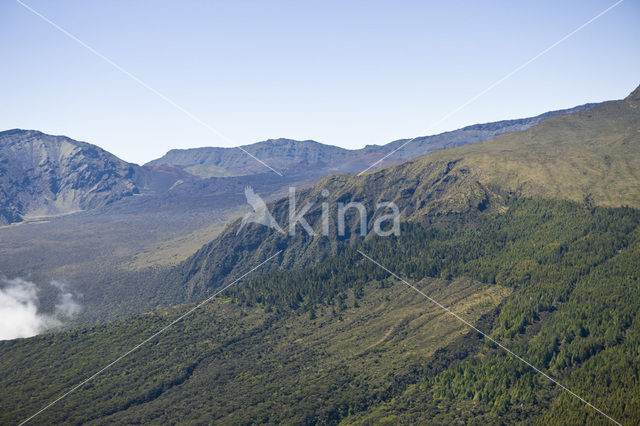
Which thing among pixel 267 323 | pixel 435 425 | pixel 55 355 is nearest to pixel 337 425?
pixel 435 425

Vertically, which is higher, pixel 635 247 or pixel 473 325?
pixel 635 247

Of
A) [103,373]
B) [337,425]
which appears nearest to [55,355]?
[103,373]

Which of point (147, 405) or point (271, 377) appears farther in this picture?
point (271, 377)

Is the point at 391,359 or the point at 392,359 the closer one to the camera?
the point at 392,359

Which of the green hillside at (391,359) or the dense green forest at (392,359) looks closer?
the green hillside at (391,359)

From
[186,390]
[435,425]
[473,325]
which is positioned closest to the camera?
[435,425]

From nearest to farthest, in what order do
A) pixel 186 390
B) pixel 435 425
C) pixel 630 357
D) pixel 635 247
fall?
pixel 435 425, pixel 630 357, pixel 186 390, pixel 635 247

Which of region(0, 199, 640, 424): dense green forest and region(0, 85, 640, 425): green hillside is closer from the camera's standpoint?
region(0, 85, 640, 425): green hillside

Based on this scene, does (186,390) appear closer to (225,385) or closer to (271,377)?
(225,385)
